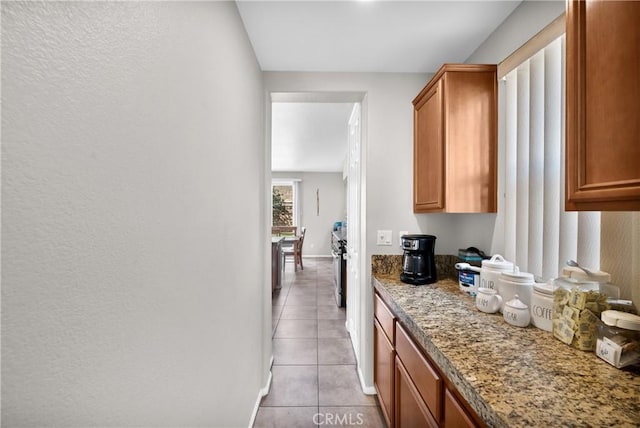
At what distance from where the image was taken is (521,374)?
2.67 feet

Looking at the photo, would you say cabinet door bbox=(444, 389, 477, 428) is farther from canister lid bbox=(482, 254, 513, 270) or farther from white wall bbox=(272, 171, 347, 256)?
white wall bbox=(272, 171, 347, 256)

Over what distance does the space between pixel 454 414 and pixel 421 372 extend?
274 mm

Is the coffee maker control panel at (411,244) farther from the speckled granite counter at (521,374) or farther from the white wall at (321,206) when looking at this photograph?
the white wall at (321,206)

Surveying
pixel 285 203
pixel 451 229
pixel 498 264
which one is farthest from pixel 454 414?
pixel 285 203

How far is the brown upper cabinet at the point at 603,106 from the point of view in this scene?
2.29 feet

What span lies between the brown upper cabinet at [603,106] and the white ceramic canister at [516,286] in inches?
18.8

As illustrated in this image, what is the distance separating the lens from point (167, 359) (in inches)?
31.0

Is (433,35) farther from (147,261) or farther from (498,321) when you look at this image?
(147,261)

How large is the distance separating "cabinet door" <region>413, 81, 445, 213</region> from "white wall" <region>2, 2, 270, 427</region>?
1289mm

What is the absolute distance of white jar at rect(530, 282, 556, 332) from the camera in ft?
3.53

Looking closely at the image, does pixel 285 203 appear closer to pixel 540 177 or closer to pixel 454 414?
pixel 540 177

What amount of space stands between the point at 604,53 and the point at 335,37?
4.49ft

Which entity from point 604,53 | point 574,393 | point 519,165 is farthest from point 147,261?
point 519,165

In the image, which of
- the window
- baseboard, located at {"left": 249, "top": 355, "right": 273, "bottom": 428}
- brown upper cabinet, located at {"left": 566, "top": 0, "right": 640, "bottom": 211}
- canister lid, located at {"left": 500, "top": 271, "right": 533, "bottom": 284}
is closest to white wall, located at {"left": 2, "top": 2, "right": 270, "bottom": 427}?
baseboard, located at {"left": 249, "top": 355, "right": 273, "bottom": 428}
